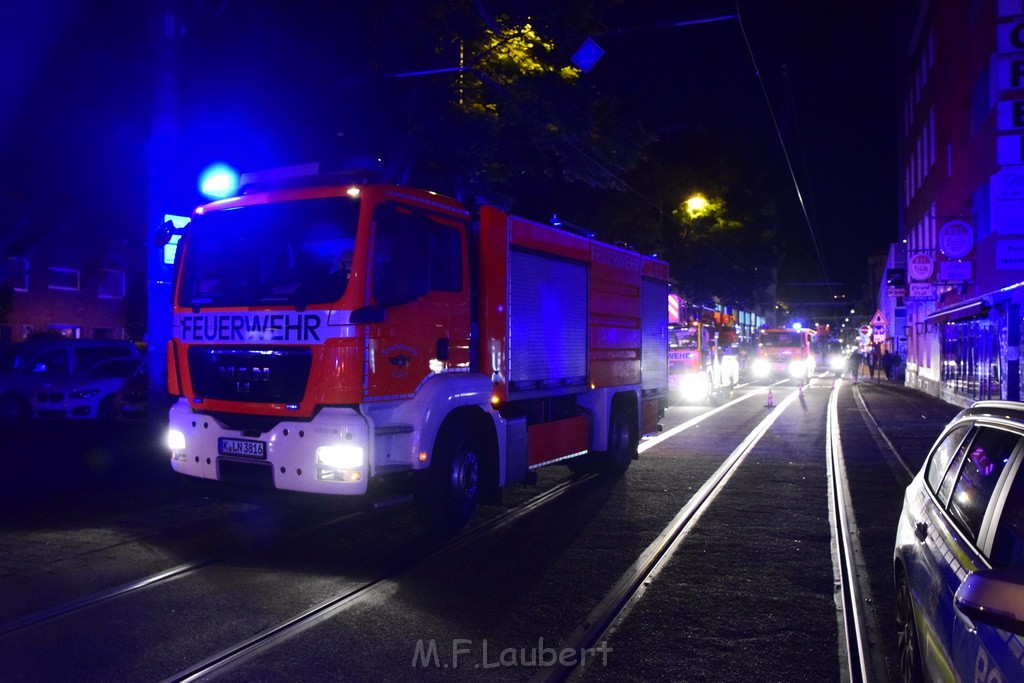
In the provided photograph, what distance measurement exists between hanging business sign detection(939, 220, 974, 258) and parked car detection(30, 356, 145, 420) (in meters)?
23.6

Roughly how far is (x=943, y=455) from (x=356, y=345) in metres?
4.09

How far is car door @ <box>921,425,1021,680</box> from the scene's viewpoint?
302cm

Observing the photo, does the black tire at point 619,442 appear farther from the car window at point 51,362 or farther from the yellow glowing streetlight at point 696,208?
the yellow glowing streetlight at point 696,208

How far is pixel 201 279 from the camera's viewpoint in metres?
7.54

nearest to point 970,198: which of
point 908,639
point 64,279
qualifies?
point 908,639

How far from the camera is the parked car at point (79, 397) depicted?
1742 cm

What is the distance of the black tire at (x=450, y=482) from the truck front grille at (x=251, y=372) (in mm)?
1325

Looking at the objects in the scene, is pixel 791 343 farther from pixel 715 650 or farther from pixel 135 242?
pixel 715 650

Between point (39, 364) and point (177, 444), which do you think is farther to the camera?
point (39, 364)

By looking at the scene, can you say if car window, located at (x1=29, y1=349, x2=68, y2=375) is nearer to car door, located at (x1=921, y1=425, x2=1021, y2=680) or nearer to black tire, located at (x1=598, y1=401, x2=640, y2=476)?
black tire, located at (x1=598, y1=401, x2=640, y2=476)

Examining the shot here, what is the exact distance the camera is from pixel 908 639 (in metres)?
3.92

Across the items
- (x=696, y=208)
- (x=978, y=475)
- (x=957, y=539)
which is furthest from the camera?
(x=696, y=208)

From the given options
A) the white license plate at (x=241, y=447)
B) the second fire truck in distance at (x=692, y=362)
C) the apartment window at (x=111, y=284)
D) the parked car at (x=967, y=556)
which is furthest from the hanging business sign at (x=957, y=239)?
the apartment window at (x=111, y=284)

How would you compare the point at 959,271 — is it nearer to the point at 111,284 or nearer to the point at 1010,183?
the point at 1010,183
